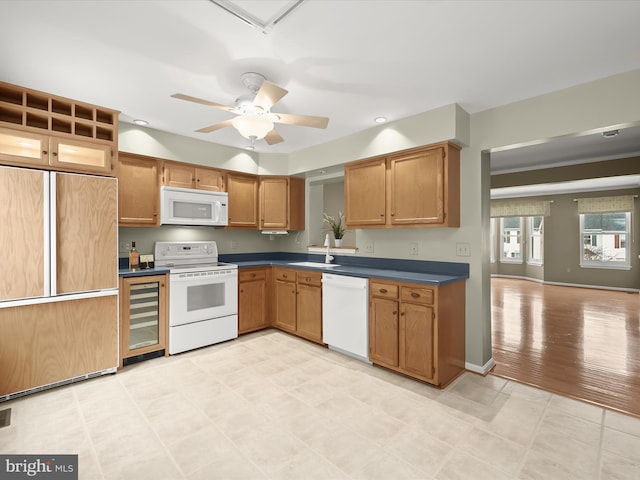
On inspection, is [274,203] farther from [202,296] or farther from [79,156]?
[79,156]

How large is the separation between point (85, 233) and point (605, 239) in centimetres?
1037

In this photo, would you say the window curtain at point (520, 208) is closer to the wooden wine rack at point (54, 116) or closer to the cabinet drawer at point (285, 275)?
the cabinet drawer at point (285, 275)

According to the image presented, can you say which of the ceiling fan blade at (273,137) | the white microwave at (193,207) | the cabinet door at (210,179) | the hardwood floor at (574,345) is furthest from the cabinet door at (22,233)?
the hardwood floor at (574,345)

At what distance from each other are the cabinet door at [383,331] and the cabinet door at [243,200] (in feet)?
7.32

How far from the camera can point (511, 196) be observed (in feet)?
29.8

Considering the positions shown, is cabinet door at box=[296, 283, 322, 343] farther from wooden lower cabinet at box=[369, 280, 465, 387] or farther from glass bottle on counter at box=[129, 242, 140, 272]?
glass bottle on counter at box=[129, 242, 140, 272]

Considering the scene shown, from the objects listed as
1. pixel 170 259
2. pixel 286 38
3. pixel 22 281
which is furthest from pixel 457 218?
pixel 22 281

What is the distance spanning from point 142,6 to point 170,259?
2.80m

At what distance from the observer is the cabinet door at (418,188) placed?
303cm

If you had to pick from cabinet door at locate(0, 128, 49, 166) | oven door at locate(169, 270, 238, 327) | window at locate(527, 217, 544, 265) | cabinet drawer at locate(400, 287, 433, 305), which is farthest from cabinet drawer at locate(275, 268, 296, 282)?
window at locate(527, 217, 544, 265)

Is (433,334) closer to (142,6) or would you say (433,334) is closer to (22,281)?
(142,6)

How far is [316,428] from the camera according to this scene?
221 centimetres

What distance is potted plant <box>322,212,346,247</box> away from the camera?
443cm

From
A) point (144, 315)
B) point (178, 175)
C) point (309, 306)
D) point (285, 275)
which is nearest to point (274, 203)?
point (285, 275)
